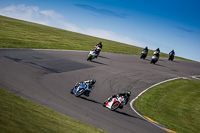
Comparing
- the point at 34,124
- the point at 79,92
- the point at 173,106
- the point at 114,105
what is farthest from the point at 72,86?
the point at 34,124

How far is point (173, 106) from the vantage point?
16781 mm

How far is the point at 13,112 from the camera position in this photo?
6.54m

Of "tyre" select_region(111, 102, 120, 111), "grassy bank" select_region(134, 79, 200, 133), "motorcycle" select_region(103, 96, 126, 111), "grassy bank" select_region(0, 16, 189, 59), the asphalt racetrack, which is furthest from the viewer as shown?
"grassy bank" select_region(0, 16, 189, 59)

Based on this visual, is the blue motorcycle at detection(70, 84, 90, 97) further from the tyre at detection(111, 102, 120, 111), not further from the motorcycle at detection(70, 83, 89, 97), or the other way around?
the tyre at detection(111, 102, 120, 111)

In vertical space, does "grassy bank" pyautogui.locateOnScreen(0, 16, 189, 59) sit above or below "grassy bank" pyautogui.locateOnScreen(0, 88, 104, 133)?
above

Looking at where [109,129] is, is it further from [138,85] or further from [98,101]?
[138,85]

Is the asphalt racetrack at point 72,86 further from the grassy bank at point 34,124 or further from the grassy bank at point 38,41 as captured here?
the grassy bank at point 38,41

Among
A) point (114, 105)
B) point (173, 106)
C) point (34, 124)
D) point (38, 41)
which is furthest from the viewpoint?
point (38, 41)

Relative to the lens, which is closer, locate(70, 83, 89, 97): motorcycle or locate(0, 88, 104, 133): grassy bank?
locate(0, 88, 104, 133): grassy bank

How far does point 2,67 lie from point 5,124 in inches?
436

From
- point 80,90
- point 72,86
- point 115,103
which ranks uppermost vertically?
point 80,90

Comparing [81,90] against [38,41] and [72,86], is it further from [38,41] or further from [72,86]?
[38,41]

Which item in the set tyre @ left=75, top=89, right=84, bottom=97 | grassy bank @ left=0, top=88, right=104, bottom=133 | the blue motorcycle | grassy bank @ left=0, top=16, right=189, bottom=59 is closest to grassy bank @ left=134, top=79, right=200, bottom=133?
the blue motorcycle

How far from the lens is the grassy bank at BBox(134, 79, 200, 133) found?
44.3 feet
